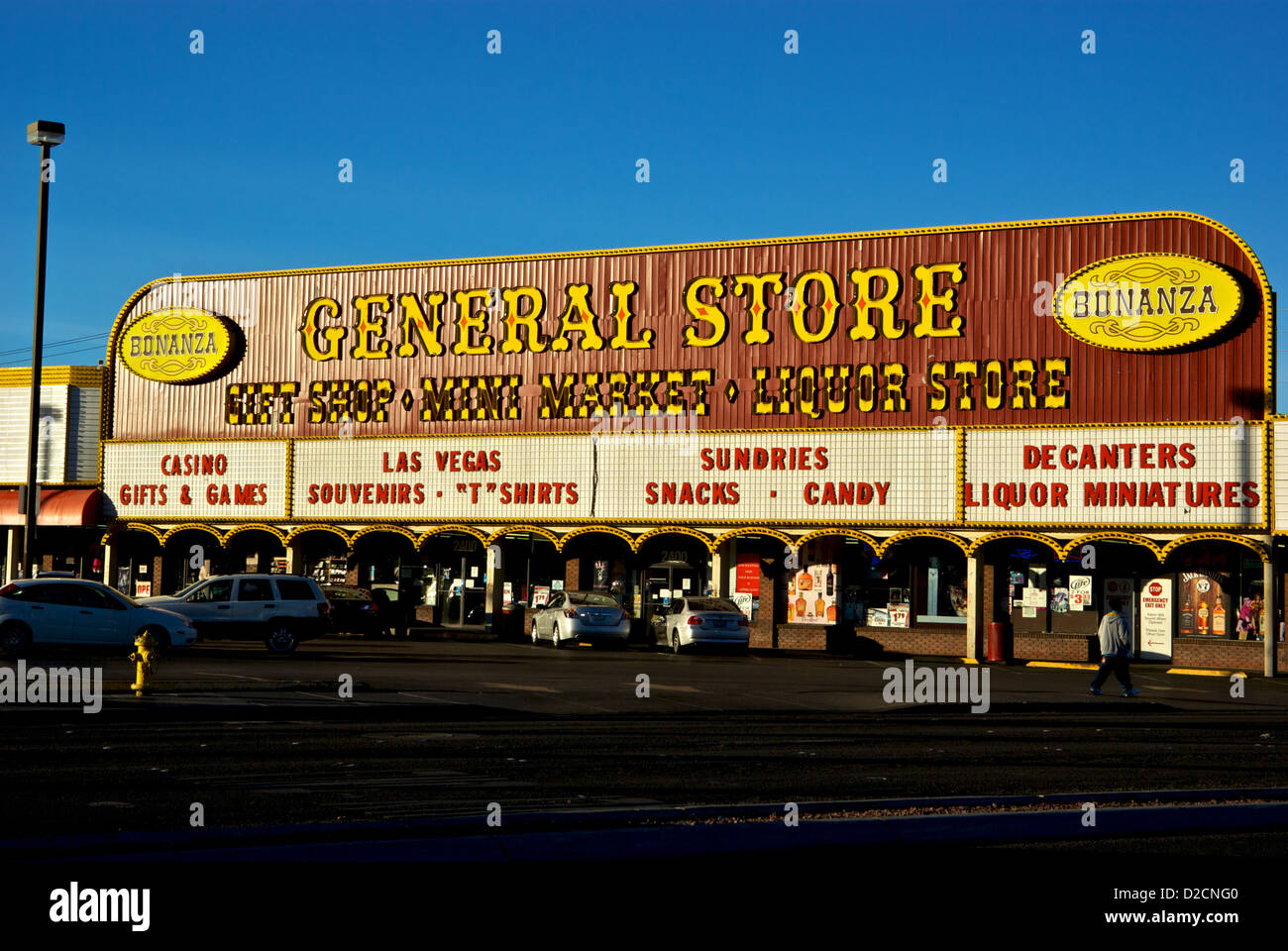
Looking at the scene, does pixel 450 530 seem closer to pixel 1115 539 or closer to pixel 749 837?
pixel 1115 539

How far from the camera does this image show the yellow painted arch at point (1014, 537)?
110 ft

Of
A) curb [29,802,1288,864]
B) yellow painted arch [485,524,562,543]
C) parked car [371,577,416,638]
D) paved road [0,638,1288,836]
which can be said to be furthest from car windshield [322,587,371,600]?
curb [29,802,1288,864]

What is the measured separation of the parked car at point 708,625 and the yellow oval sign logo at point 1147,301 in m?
10.6

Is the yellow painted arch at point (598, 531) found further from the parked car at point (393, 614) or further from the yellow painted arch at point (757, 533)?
the parked car at point (393, 614)

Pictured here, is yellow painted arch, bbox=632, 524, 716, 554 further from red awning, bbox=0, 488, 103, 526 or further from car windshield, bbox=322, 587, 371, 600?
red awning, bbox=0, 488, 103, 526

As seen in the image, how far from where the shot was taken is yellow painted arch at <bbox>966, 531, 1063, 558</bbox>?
110 feet

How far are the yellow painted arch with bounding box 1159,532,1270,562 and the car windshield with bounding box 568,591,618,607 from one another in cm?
1290

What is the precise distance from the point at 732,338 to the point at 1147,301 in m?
10.3

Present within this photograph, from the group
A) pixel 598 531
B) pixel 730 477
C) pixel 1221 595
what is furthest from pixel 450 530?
pixel 1221 595

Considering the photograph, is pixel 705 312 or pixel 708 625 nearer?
pixel 708 625

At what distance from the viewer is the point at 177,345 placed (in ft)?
140

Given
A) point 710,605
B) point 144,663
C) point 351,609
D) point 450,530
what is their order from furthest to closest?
point 450,530 → point 351,609 → point 710,605 → point 144,663
